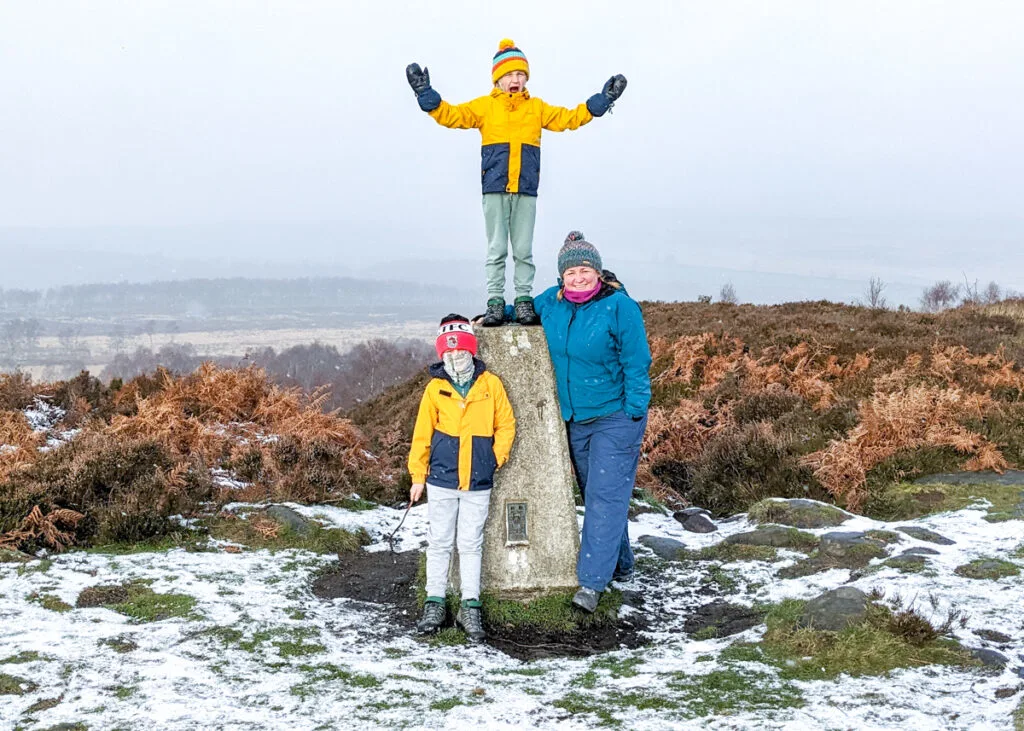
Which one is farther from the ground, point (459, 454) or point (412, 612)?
point (459, 454)

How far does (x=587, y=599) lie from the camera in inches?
213

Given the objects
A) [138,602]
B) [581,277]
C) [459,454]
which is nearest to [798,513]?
[581,277]

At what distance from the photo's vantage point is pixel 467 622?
521 centimetres

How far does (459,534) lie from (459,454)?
62 cm

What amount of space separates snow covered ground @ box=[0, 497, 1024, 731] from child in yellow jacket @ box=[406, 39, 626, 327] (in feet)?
8.50

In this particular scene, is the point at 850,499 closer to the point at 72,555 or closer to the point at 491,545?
the point at 491,545

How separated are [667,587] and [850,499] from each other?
2.99 m

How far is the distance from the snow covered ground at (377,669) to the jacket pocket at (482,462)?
1115 mm

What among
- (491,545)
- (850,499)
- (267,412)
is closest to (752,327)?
(850,499)

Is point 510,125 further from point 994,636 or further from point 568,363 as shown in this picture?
point 994,636

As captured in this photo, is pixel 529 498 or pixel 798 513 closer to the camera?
pixel 529 498

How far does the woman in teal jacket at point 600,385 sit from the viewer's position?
545 centimetres

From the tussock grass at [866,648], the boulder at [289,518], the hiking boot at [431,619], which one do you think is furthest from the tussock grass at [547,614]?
the boulder at [289,518]

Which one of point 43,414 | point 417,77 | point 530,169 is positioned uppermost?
point 417,77
